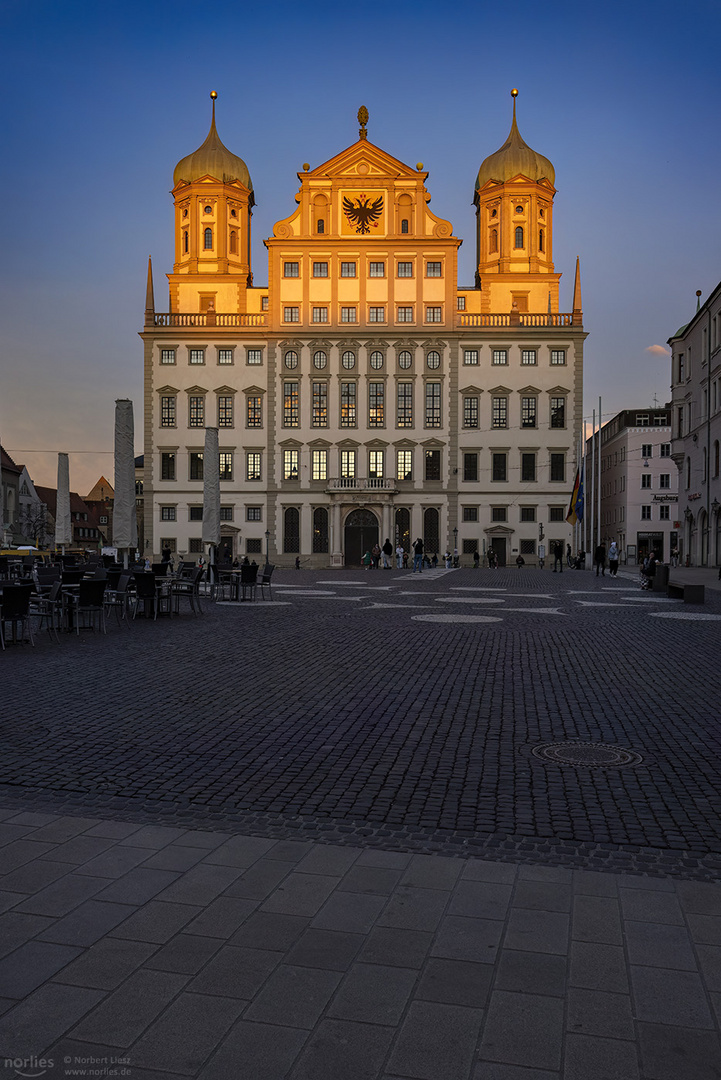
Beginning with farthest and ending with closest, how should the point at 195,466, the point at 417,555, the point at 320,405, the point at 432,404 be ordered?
the point at 195,466
the point at 320,405
the point at 432,404
the point at 417,555

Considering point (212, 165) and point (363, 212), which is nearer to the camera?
point (363, 212)

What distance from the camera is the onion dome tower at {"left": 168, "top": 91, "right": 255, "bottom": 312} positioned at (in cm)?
Answer: 7450

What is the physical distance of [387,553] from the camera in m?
60.0

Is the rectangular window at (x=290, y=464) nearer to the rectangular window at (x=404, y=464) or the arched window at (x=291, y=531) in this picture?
the arched window at (x=291, y=531)

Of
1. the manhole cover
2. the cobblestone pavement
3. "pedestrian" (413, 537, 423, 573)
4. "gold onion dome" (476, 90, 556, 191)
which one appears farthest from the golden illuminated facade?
the manhole cover

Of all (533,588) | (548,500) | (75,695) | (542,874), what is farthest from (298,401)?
(542,874)

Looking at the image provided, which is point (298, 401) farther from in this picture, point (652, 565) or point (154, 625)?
point (154, 625)

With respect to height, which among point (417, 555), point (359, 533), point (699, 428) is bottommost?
point (417, 555)

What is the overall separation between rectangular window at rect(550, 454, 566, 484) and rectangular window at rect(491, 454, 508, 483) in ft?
11.2

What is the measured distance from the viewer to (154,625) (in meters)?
17.5

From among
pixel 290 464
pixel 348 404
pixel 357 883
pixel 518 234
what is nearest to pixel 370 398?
pixel 348 404

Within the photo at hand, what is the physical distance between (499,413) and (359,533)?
13800 millimetres

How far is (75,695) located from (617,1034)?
25.3ft

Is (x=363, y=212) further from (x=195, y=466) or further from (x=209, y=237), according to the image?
(x=195, y=466)
